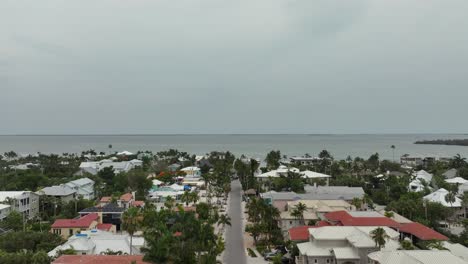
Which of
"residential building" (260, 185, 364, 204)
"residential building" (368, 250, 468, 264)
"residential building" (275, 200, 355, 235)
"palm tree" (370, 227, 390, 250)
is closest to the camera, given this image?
"residential building" (368, 250, 468, 264)

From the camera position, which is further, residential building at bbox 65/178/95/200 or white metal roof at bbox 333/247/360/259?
residential building at bbox 65/178/95/200

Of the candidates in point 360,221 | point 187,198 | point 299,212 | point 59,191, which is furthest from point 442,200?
point 59,191

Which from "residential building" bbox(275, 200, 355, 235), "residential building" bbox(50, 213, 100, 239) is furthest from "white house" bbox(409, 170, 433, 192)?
"residential building" bbox(50, 213, 100, 239)

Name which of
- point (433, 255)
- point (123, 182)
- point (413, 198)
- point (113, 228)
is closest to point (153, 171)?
point (123, 182)

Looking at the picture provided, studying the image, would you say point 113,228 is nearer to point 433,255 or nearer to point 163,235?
point 163,235

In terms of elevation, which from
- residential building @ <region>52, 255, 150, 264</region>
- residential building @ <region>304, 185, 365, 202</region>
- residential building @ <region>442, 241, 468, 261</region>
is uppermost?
residential building @ <region>442, 241, 468, 261</region>

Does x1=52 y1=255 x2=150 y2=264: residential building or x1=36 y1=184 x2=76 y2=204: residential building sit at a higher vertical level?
x1=52 y1=255 x2=150 y2=264: residential building

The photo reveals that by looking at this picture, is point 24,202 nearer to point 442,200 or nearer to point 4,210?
point 4,210

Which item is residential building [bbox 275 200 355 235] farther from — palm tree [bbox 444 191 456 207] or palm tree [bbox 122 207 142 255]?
palm tree [bbox 122 207 142 255]
